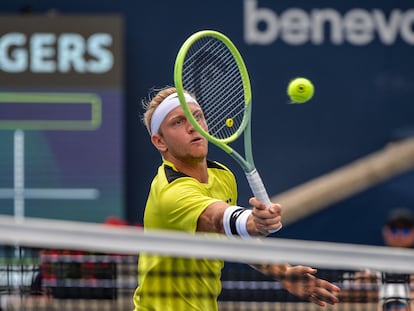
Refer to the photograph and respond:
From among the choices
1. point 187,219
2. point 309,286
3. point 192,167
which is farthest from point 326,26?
point 187,219

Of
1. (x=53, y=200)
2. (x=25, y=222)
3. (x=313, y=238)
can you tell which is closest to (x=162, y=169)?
(x=25, y=222)

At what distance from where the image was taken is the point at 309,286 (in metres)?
4.64

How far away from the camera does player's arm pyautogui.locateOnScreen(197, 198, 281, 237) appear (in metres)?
4.17

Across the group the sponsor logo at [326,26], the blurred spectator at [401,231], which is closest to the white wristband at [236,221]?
the blurred spectator at [401,231]

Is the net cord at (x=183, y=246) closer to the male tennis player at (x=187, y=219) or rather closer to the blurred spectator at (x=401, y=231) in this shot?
the male tennis player at (x=187, y=219)

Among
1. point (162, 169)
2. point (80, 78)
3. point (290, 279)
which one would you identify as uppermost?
point (80, 78)

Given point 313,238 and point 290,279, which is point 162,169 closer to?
point 290,279

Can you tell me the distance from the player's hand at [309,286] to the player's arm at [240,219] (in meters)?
0.40

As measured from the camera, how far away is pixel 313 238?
418 inches

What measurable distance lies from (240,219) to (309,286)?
516 millimetres

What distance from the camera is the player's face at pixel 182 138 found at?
15.5 ft

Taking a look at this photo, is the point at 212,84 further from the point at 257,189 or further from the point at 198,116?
the point at 257,189

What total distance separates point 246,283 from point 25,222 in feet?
9.24

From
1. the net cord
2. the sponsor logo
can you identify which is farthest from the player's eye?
the sponsor logo
